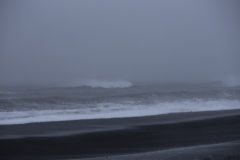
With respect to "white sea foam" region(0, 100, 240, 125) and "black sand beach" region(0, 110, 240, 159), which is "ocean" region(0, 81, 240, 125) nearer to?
"white sea foam" region(0, 100, 240, 125)

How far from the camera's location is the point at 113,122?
44.9ft

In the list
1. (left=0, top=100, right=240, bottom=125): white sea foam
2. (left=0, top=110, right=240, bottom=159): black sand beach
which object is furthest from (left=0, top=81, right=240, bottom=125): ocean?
(left=0, top=110, right=240, bottom=159): black sand beach

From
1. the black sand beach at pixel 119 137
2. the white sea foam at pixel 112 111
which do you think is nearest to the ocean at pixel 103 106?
the white sea foam at pixel 112 111

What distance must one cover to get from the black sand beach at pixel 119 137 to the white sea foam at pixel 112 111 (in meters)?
1.09

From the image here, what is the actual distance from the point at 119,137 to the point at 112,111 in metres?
6.02

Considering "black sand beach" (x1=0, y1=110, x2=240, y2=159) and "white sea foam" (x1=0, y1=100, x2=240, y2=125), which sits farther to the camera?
"white sea foam" (x1=0, y1=100, x2=240, y2=125)

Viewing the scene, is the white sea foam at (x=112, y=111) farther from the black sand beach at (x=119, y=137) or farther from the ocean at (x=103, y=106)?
the black sand beach at (x=119, y=137)

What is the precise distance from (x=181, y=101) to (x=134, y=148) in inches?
474

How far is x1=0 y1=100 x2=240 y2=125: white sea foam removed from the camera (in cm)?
1436

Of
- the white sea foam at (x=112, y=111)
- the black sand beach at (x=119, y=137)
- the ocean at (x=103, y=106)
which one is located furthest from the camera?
the ocean at (x=103, y=106)

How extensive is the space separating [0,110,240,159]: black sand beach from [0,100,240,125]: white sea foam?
109 centimetres

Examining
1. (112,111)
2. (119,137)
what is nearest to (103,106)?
(112,111)

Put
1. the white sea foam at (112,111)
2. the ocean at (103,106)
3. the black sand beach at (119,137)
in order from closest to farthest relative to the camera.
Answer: the black sand beach at (119,137) < the white sea foam at (112,111) < the ocean at (103,106)

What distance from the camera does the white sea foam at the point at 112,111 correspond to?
1436 centimetres
